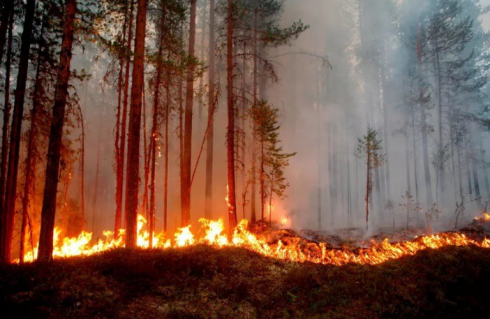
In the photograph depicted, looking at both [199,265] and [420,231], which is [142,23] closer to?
[199,265]

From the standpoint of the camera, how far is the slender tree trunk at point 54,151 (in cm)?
780

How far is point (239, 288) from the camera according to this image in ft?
24.6

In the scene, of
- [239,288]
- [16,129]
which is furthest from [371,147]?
[16,129]

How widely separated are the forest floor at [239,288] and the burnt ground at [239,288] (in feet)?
0.07

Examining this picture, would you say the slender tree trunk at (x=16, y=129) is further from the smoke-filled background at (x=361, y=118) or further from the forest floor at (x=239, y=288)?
the smoke-filled background at (x=361, y=118)

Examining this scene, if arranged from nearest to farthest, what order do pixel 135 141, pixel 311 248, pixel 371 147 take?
pixel 135 141 → pixel 311 248 → pixel 371 147

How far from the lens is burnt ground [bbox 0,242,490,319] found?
542cm

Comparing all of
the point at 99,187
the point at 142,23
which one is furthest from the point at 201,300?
the point at 99,187

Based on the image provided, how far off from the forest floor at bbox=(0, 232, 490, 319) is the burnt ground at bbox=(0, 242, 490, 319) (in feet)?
0.07

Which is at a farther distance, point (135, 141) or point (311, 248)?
point (311, 248)

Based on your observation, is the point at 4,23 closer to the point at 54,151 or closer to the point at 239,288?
the point at 54,151

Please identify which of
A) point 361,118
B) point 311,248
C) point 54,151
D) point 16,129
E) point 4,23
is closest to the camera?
point 54,151

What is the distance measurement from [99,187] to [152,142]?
3384 centimetres

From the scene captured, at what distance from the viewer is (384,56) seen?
3703 cm
